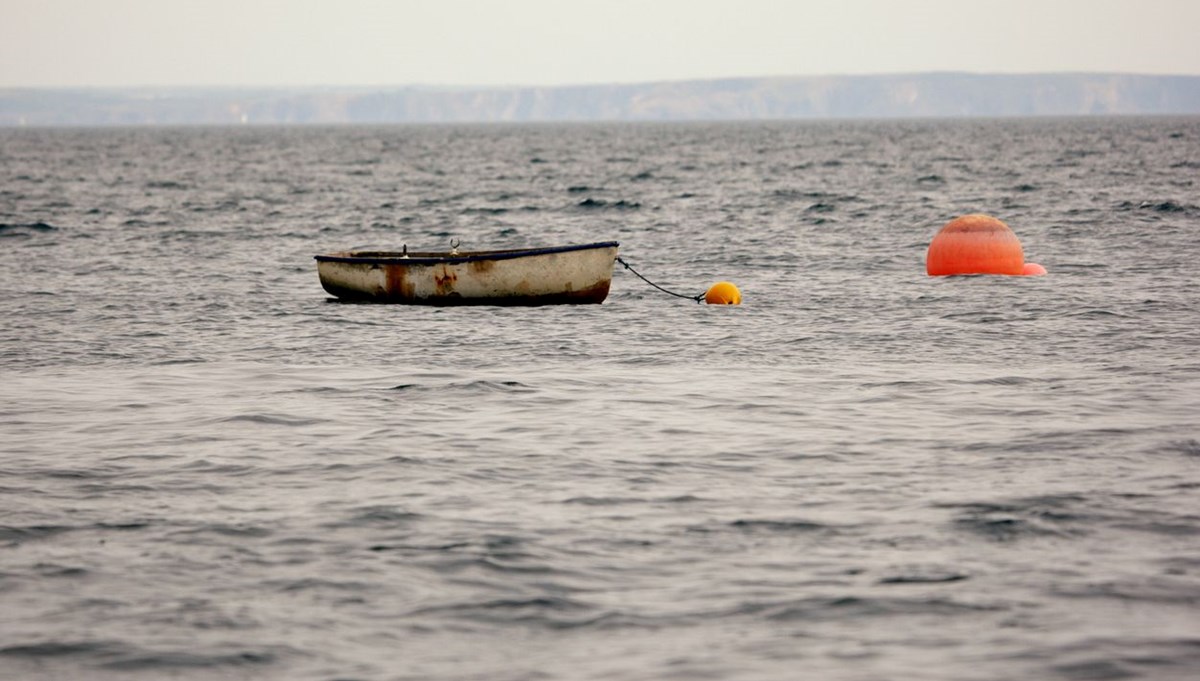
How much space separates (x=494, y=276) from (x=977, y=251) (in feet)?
28.6

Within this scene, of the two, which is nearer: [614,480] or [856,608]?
[856,608]

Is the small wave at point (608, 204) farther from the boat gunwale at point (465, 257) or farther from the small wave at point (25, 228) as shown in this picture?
the boat gunwale at point (465, 257)

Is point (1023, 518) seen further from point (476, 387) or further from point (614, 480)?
point (476, 387)

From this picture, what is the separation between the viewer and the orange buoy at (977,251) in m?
26.2

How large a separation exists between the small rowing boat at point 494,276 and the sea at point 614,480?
404 millimetres

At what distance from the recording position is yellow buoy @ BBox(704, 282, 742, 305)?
78.0 feet

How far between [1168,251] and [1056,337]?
41.1 feet

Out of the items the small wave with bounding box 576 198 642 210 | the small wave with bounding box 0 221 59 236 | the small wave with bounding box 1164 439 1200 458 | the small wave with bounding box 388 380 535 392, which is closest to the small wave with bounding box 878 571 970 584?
the small wave with bounding box 1164 439 1200 458

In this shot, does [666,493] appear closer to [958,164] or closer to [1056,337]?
[1056,337]

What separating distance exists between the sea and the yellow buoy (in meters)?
0.68

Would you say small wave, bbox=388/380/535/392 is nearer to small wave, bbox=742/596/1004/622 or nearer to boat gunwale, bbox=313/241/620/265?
boat gunwale, bbox=313/241/620/265

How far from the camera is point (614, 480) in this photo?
12.0 metres

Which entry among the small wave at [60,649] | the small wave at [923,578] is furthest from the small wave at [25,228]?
the small wave at [923,578]

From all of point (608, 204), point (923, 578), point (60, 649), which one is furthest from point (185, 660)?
point (608, 204)
